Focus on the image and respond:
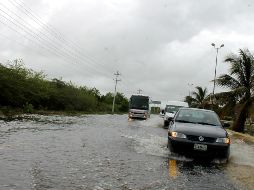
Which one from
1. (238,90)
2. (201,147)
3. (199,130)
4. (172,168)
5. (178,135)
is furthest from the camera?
(238,90)

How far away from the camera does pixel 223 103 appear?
31.7 m

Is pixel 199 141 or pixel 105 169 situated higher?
pixel 199 141

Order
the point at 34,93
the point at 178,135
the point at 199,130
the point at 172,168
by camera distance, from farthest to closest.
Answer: the point at 34,93 → the point at 199,130 → the point at 178,135 → the point at 172,168

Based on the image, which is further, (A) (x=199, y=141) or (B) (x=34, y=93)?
(B) (x=34, y=93)

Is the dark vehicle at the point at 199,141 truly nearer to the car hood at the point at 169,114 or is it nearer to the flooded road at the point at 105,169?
the flooded road at the point at 105,169

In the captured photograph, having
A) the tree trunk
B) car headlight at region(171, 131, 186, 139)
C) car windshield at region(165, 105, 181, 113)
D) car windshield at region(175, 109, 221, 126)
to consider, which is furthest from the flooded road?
car windshield at region(165, 105, 181, 113)

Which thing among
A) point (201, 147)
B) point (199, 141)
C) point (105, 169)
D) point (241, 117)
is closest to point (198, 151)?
point (201, 147)

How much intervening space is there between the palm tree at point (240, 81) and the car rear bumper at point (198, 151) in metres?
20.1

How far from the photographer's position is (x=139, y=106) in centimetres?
4631

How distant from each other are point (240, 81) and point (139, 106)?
633 inches

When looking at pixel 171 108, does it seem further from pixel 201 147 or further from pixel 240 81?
pixel 201 147

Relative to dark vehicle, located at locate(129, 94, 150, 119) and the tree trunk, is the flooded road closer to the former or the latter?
the tree trunk

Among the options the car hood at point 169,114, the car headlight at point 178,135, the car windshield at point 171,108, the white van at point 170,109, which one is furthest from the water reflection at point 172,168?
the car windshield at point 171,108

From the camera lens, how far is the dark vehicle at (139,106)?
4609cm
